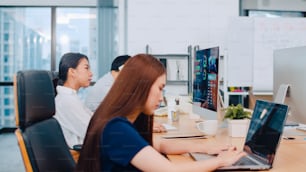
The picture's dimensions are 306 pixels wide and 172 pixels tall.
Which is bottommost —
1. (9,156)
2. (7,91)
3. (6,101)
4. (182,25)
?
(9,156)

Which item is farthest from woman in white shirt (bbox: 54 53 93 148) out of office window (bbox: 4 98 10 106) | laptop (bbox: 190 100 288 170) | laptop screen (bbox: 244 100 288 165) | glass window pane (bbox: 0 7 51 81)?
office window (bbox: 4 98 10 106)

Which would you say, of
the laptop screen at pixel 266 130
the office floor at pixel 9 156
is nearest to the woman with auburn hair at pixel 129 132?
the laptop screen at pixel 266 130

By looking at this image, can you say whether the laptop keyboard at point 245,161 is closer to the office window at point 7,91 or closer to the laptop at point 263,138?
the laptop at point 263,138

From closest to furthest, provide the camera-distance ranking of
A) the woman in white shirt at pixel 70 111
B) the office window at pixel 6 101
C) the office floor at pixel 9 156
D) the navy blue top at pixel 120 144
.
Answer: the navy blue top at pixel 120 144 < the woman in white shirt at pixel 70 111 < the office floor at pixel 9 156 < the office window at pixel 6 101

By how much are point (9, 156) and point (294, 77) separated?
362 centimetres

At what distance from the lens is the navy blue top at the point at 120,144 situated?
3.34 ft

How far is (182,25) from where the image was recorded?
480 centimetres

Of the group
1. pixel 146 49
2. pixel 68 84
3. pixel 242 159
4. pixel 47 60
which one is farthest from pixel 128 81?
pixel 47 60

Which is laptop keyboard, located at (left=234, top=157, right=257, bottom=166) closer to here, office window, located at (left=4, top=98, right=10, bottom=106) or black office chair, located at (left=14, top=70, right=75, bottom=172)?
black office chair, located at (left=14, top=70, right=75, bottom=172)

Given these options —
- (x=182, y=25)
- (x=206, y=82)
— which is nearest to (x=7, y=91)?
(x=182, y=25)

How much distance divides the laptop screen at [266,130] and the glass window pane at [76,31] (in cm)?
439

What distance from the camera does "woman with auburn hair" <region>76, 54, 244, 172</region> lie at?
3.34ft

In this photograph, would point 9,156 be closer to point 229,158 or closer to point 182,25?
point 182,25

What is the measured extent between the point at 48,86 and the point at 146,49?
3424 mm
